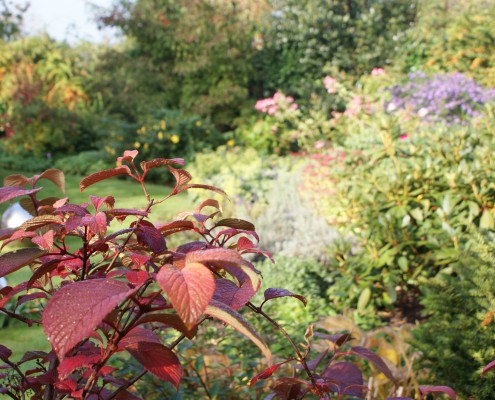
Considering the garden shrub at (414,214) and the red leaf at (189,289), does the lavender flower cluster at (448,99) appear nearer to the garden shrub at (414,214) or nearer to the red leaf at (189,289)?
the garden shrub at (414,214)

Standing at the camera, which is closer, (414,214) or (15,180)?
(15,180)

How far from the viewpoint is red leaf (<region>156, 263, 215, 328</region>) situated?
0.62m

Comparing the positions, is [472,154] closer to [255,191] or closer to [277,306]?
[277,306]

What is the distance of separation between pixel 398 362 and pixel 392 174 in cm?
157

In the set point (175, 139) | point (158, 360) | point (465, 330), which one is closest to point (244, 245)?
point (158, 360)

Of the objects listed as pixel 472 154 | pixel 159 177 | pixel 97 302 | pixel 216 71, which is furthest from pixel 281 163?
pixel 97 302

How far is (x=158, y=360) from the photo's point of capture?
33.7 inches

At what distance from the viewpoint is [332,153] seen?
20.3 feet

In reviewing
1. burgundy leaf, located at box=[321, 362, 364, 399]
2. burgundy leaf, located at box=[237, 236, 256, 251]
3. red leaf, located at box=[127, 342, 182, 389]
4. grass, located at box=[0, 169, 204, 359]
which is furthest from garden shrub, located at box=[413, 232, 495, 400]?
→ grass, located at box=[0, 169, 204, 359]

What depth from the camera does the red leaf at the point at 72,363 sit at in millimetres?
812

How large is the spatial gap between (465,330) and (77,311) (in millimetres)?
1721

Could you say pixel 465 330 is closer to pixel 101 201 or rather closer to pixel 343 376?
pixel 343 376

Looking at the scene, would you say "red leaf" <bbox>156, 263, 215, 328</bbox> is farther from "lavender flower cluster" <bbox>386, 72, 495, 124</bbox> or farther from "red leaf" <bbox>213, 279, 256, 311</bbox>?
"lavender flower cluster" <bbox>386, 72, 495, 124</bbox>

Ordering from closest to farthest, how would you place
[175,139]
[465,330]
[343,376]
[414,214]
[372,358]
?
1. [372,358]
2. [343,376]
3. [465,330]
4. [414,214]
5. [175,139]
